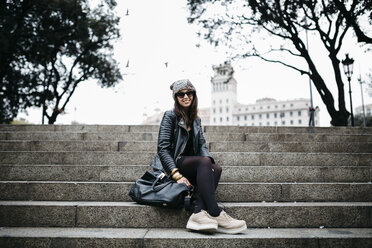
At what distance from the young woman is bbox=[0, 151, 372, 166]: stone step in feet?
4.04

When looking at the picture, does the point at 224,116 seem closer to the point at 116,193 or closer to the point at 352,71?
the point at 352,71

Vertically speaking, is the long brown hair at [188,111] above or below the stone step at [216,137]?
above

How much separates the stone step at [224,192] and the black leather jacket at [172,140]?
57cm

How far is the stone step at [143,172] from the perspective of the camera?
382 cm

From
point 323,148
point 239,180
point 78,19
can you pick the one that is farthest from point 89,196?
point 78,19

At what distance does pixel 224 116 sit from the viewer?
309ft

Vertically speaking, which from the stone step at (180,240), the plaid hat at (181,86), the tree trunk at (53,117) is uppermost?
the tree trunk at (53,117)

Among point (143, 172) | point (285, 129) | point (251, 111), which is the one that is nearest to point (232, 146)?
point (143, 172)

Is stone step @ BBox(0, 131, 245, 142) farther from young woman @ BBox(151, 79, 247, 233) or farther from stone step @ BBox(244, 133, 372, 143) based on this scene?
young woman @ BBox(151, 79, 247, 233)

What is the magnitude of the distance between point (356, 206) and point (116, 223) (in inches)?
109

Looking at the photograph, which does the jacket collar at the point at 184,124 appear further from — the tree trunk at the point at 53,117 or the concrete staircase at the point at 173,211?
the tree trunk at the point at 53,117

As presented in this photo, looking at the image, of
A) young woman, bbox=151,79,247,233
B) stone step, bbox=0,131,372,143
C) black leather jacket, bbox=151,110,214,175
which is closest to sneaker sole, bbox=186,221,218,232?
young woman, bbox=151,79,247,233

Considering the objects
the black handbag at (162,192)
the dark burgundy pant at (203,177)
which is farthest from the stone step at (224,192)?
the dark burgundy pant at (203,177)

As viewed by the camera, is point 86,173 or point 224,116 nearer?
point 86,173
